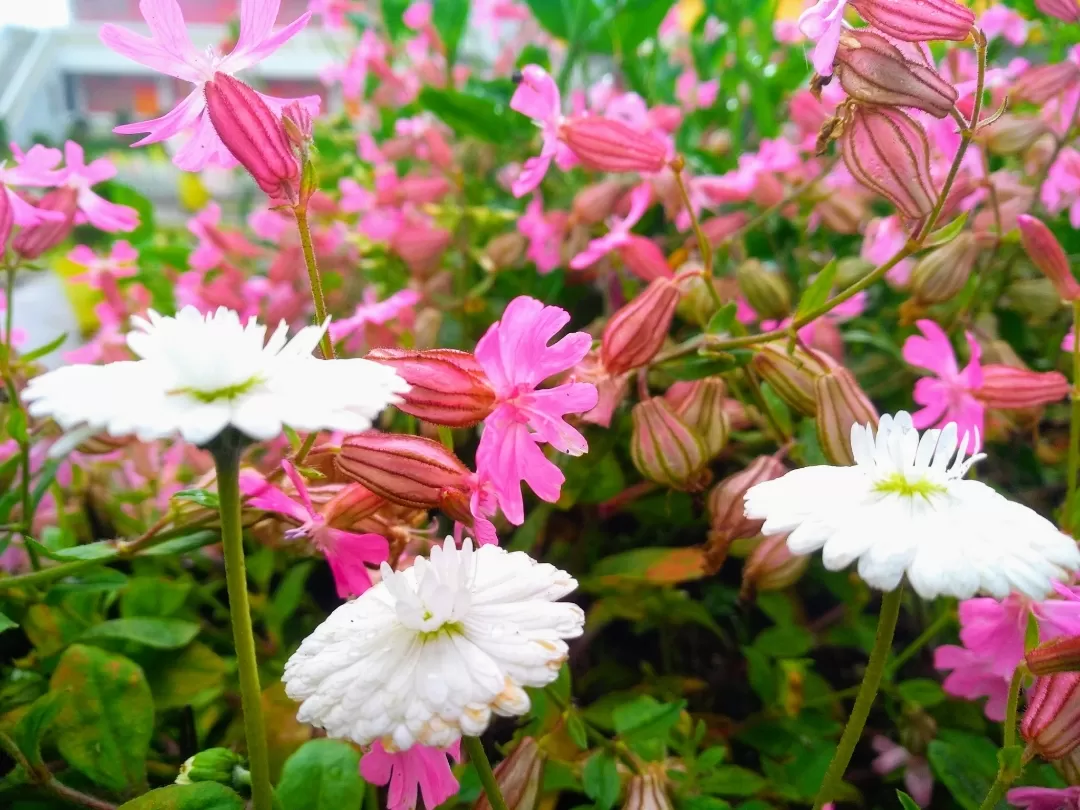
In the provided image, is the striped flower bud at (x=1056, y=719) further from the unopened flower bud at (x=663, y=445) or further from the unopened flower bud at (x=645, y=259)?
the unopened flower bud at (x=645, y=259)

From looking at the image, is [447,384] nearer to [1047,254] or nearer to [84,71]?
[1047,254]

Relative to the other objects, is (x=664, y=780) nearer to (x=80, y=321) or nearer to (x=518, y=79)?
(x=518, y=79)

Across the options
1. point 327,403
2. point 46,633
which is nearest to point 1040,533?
point 327,403

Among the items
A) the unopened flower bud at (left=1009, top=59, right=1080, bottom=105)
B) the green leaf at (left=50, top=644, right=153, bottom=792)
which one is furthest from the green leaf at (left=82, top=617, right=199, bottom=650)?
the unopened flower bud at (left=1009, top=59, right=1080, bottom=105)

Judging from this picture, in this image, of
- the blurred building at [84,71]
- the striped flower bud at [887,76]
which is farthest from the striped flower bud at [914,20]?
the blurred building at [84,71]

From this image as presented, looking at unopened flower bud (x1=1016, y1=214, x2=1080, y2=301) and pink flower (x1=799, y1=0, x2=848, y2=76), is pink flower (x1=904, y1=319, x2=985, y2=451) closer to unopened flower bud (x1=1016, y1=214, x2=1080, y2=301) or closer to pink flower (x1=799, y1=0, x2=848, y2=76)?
unopened flower bud (x1=1016, y1=214, x2=1080, y2=301)

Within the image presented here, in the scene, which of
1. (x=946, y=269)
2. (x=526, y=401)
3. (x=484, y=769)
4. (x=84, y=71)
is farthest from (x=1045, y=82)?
(x=84, y=71)
